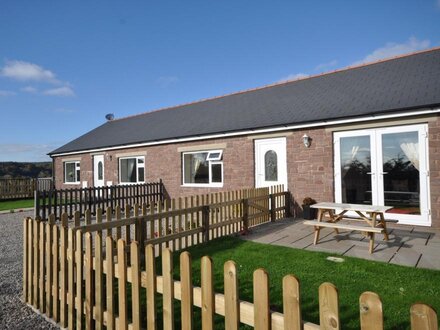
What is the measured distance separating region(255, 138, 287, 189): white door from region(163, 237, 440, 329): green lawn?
181 inches

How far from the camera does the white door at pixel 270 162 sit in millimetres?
10264

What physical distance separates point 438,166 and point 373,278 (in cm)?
481

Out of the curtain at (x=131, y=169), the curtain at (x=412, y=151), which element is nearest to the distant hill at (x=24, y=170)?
the curtain at (x=131, y=169)

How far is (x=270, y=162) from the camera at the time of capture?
34.9 ft

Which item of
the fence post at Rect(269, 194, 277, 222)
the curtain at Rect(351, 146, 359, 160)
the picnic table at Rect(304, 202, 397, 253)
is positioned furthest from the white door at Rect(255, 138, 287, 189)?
the picnic table at Rect(304, 202, 397, 253)

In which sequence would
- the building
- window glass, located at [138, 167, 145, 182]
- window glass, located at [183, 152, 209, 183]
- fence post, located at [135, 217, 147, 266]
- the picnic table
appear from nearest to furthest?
fence post, located at [135, 217, 147, 266] → the picnic table → the building → window glass, located at [183, 152, 209, 183] → window glass, located at [138, 167, 145, 182]

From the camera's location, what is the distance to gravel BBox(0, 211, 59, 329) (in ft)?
11.4

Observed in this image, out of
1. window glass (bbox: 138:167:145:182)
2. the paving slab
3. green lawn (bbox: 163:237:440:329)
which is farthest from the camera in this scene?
window glass (bbox: 138:167:145:182)

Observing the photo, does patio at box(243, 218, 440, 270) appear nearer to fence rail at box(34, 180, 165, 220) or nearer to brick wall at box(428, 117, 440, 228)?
brick wall at box(428, 117, 440, 228)

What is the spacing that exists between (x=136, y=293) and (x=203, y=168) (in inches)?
406

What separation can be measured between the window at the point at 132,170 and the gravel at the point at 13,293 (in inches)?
310

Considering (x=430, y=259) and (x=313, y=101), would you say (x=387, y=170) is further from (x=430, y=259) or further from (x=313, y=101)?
(x=313, y=101)

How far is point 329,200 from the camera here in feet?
30.0

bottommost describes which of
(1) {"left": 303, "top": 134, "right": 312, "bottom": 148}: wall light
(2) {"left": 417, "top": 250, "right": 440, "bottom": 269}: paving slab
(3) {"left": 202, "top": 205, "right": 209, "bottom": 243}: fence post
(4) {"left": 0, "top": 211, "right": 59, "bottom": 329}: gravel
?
(4) {"left": 0, "top": 211, "right": 59, "bottom": 329}: gravel
